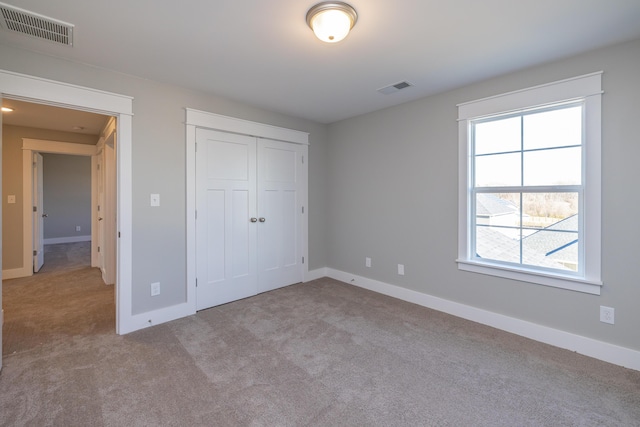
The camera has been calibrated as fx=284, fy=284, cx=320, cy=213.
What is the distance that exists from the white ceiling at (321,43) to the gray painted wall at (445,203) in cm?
29

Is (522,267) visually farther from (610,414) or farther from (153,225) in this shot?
(153,225)

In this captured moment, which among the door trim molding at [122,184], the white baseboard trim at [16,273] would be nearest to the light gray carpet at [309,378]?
the door trim molding at [122,184]

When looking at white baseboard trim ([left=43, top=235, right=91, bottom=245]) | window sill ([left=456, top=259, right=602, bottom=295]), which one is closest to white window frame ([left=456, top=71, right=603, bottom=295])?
window sill ([left=456, top=259, right=602, bottom=295])

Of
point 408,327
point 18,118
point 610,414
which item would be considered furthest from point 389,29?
point 18,118

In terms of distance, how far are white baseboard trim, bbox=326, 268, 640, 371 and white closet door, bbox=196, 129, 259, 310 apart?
183cm

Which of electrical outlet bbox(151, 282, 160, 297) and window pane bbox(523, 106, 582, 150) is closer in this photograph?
window pane bbox(523, 106, 582, 150)

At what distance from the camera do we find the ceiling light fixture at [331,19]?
1725 mm

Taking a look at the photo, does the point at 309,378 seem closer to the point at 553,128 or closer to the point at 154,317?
the point at 154,317

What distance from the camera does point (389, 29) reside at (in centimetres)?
198

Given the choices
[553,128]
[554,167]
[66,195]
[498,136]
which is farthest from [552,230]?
[66,195]

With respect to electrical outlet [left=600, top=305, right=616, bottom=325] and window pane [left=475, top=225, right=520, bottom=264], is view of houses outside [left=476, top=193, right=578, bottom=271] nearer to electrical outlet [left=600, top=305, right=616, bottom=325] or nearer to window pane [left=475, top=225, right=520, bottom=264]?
window pane [left=475, top=225, right=520, bottom=264]

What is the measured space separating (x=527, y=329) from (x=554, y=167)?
4.83 feet

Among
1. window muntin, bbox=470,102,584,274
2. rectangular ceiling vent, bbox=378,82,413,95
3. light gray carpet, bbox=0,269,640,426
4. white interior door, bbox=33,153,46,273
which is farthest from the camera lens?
white interior door, bbox=33,153,46,273

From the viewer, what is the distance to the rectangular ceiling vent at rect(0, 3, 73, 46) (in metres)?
1.78
